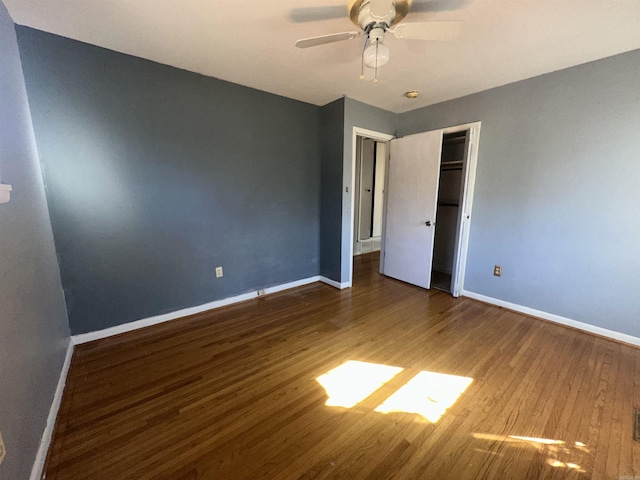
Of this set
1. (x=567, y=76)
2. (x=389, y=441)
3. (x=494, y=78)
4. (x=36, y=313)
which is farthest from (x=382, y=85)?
(x=36, y=313)

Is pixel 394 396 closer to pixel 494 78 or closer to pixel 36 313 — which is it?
pixel 36 313

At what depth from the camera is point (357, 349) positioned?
2.06m

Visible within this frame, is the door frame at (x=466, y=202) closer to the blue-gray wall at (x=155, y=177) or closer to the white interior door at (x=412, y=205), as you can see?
Result: the white interior door at (x=412, y=205)

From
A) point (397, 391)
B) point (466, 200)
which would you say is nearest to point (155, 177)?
point (397, 391)

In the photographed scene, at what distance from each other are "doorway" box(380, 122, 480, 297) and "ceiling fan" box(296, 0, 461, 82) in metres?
1.73

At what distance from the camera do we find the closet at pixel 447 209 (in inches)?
141

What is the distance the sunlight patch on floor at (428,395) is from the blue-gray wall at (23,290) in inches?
65.7

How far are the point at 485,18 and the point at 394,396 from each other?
2.45m

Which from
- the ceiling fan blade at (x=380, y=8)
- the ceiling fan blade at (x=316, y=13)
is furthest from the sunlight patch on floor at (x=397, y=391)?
the ceiling fan blade at (x=316, y=13)

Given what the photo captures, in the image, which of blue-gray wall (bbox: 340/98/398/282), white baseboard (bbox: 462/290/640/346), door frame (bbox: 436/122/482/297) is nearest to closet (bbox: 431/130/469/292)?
door frame (bbox: 436/122/482/297)

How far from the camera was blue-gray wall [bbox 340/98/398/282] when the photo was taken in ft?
10.0

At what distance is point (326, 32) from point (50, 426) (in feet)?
9.48

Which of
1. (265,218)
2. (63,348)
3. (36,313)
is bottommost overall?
(63,348)

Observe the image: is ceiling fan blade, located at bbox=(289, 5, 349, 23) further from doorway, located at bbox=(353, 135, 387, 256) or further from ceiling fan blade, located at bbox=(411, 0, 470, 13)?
doorway, located at bbox=(353, 135, 387, 256)
